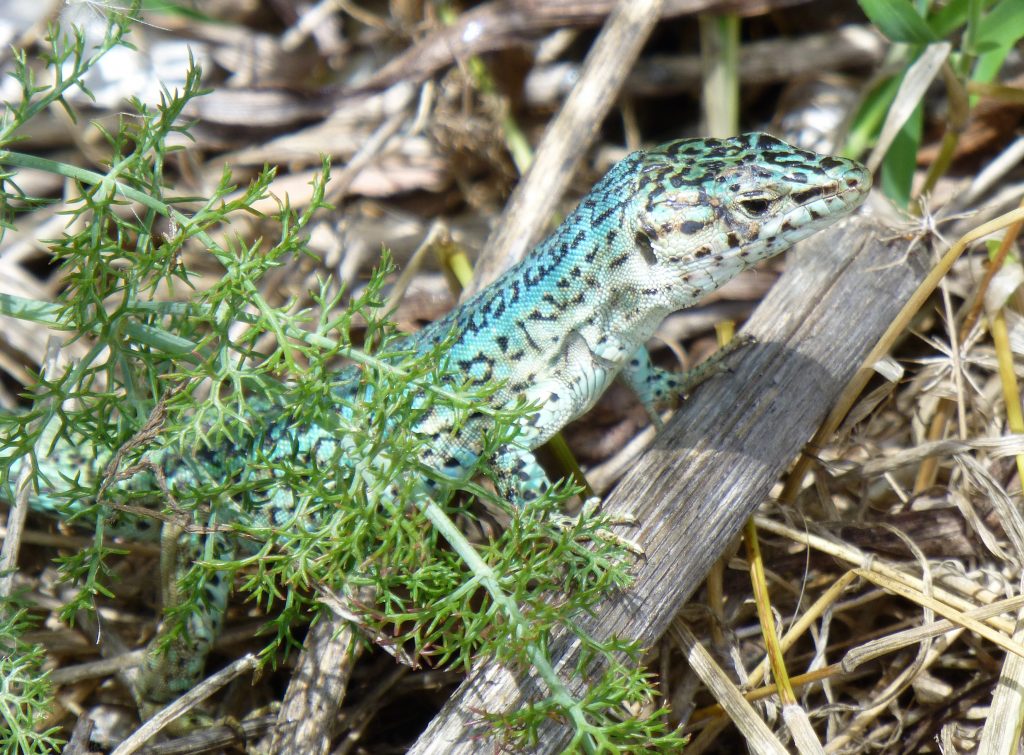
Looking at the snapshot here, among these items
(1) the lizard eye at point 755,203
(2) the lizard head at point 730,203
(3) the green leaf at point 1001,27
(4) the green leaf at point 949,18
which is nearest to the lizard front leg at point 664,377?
(2) the lizard head at point 730,203

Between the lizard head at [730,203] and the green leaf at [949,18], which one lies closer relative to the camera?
the lizard head at [730,203]

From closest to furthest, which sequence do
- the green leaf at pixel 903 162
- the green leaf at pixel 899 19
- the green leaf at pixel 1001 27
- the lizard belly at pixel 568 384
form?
the lizard belly at pixel 568 384 → the green leaf at pixel 899 19 → the green leaf at pixel 1001 27 → the green leaf at pixel 903 162

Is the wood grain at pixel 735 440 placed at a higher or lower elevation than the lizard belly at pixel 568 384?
lower

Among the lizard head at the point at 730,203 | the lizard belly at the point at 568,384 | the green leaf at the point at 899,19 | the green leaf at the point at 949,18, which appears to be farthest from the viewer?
the green leaf at the point at 949,18

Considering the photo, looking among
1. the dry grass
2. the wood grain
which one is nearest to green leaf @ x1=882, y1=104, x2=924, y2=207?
the dry grass

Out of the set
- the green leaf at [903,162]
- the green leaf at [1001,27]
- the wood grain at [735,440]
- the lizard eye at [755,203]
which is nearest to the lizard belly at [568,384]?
the wood grain at [735,440]

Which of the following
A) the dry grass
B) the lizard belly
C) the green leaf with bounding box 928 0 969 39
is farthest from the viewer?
the green leaf with bounding box 928 0 969 39

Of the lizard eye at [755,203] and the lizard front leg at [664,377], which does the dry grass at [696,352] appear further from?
the lizard eye at [755,203]

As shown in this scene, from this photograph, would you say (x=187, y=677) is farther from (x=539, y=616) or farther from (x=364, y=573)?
(x=539, y=616)

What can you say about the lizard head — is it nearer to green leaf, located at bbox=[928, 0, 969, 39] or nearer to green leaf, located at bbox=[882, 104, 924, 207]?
green leaf, located at bbox=[882, 104, 924, 207]
